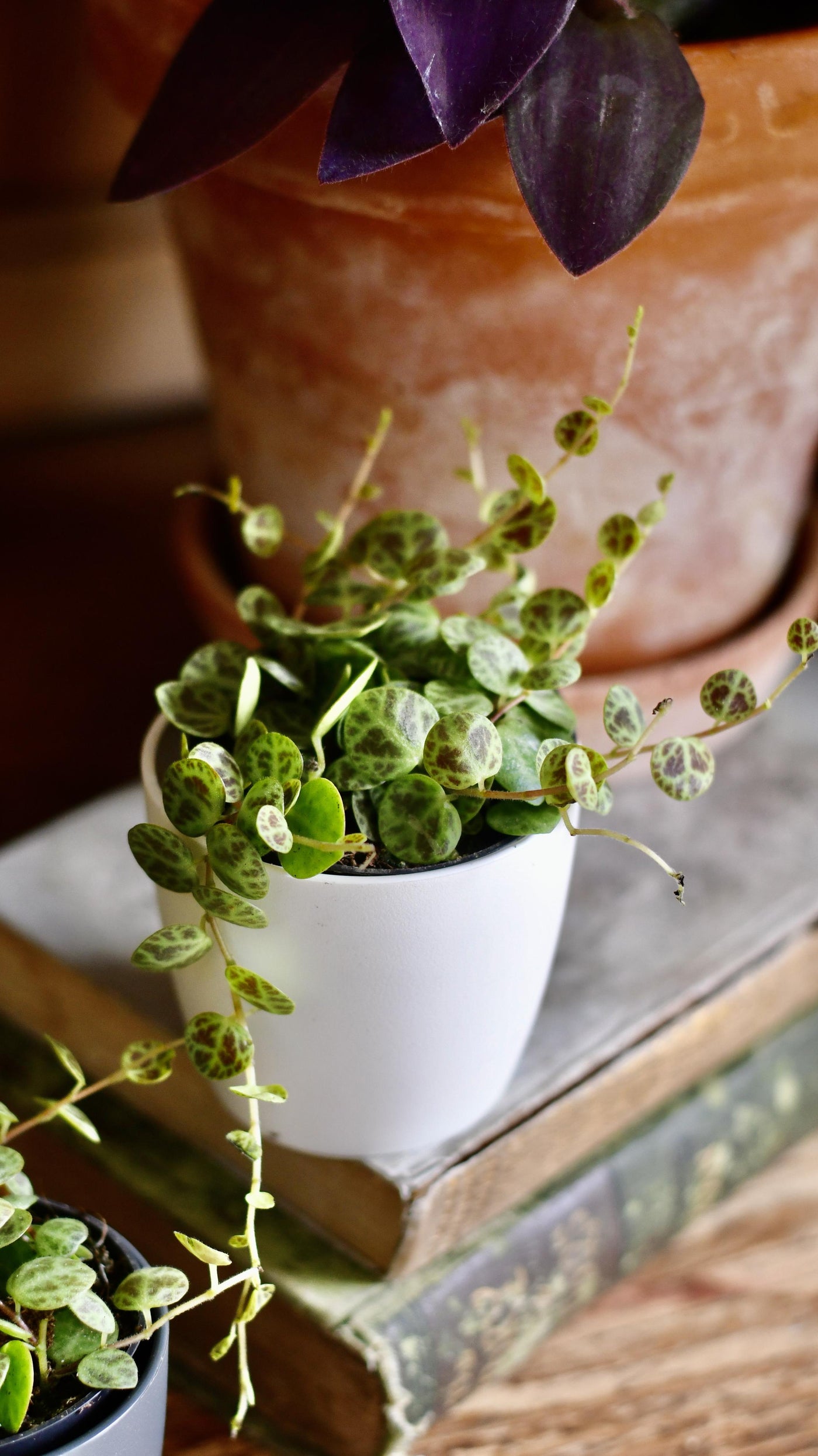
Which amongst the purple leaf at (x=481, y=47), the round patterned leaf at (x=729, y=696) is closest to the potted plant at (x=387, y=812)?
the round patterned leaf at (x=729, y=696)

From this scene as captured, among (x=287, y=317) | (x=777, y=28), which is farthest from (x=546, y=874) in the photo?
(x=777, y=28)

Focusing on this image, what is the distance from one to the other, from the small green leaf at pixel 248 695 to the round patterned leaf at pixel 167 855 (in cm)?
5

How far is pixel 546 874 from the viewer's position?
1.61 ft

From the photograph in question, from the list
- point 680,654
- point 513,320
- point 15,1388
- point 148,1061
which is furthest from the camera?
point 680,654

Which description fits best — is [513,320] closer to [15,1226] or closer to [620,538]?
[620,538]

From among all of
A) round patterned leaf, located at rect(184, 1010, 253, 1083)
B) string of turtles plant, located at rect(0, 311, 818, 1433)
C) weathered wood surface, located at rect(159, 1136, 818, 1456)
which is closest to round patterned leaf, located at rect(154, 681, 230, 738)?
string of turtles plant, located at rect(0, 311, 818, 1433)

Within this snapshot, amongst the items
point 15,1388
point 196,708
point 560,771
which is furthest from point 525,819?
point 15,1388

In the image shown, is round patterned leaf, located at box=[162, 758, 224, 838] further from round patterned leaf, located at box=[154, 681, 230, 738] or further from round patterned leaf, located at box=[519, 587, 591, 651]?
round patterned leaf, located at box=[519, 587, 591, 651]

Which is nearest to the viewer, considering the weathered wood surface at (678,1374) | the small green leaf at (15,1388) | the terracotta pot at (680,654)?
the small green leaf at (15,1388)

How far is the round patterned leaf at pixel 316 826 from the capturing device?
1.43 feet

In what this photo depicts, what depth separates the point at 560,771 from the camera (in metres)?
0.45

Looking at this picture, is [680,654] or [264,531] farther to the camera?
[680,654]

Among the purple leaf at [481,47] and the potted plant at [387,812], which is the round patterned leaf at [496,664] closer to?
the potted plant at [387,812]

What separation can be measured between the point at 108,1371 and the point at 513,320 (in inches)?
18.0
